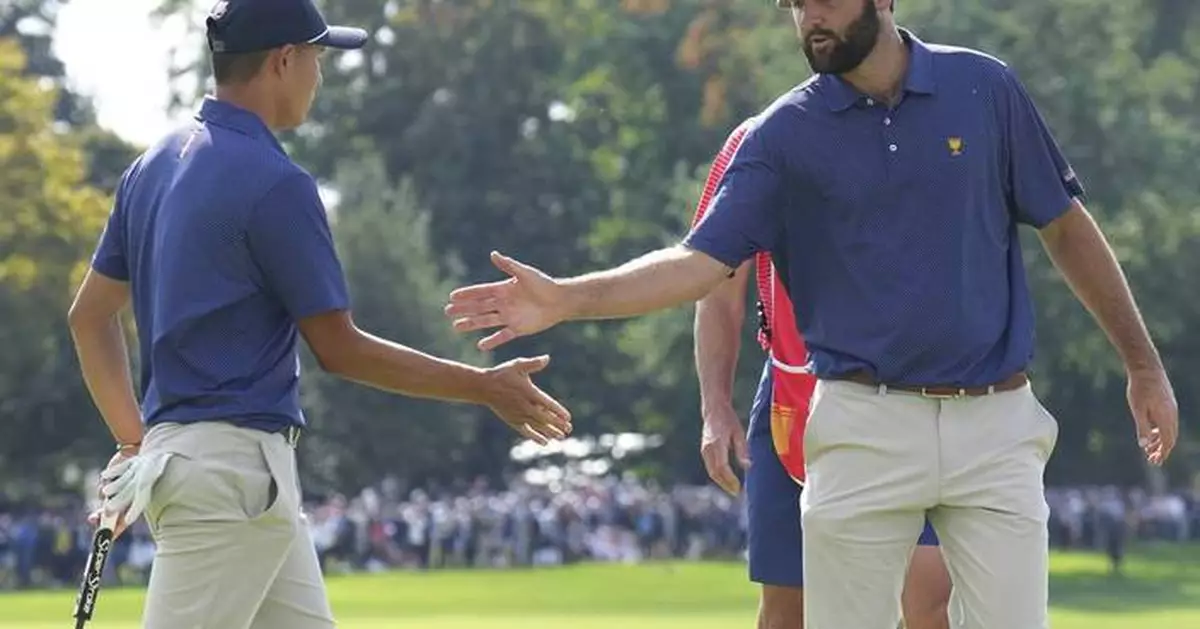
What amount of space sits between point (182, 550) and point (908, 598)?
8.79 ft

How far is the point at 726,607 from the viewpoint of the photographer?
31484 millimetres

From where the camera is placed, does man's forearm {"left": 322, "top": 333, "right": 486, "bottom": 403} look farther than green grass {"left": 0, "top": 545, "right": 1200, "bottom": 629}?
No

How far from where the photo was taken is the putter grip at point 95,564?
7418 millimetres

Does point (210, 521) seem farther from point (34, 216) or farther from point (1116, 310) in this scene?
point (34, 216)

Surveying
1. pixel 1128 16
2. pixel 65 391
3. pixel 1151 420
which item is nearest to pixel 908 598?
pixel 1151 420

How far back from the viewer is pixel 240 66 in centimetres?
752

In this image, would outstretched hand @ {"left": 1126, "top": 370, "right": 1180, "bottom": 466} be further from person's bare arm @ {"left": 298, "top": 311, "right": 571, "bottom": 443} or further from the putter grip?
the putter grip

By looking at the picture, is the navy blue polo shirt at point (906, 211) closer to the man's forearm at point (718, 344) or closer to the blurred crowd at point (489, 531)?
the man's forearm at point (718, 344)

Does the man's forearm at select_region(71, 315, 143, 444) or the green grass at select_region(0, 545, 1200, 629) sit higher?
the man's forearm at select_region(71, 315, 143, 444)

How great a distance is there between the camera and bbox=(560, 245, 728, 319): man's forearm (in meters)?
7.06

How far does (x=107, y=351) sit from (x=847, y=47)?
228cm

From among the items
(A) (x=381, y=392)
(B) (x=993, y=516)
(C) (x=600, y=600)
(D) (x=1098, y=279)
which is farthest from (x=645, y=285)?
(A) (x=381, y=392)

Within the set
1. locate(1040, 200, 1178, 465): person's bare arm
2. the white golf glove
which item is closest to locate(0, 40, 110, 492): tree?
the white golf glove

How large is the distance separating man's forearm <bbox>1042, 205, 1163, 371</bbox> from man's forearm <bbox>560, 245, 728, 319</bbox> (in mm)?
987
